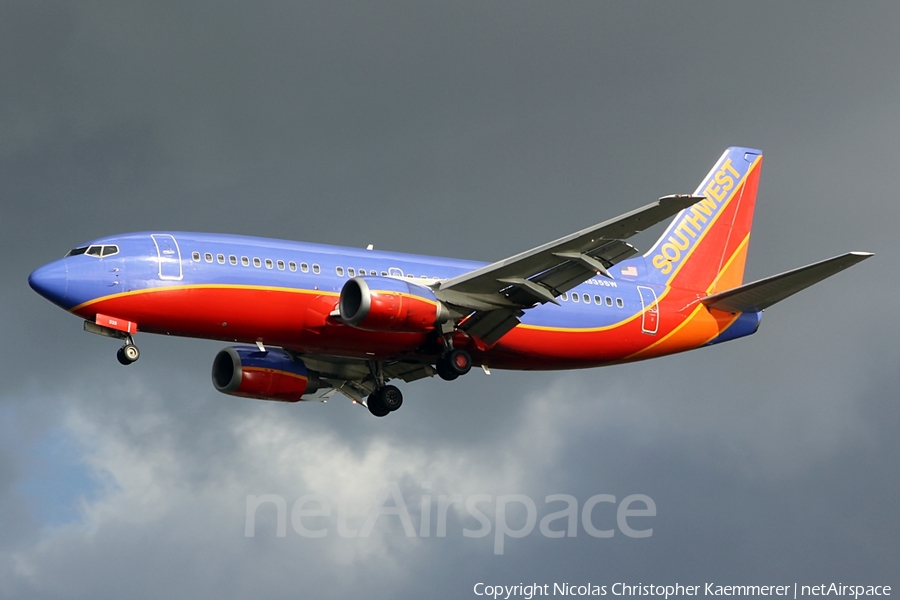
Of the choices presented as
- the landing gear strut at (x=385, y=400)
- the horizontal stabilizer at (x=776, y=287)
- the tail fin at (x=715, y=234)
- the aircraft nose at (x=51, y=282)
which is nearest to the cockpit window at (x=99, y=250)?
the aircraft nose at (x=51, y=282)

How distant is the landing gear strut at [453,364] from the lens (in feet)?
161

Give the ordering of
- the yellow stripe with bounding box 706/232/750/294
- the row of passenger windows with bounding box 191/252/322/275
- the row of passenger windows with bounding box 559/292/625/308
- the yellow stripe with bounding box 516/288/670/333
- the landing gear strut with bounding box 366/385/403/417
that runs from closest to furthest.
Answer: the row of passenger windows with bounding box 191/252/322/275 < the yellow stripe with bounding box 516/288/670/333 < the row of passenger windows with bounding box 559/292/625/308 < the landing gear strut with bounding box 366/385/403/417 < the yellow stripe with bounding box 706/232/750/294

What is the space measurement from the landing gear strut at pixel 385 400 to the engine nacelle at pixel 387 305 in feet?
24.1

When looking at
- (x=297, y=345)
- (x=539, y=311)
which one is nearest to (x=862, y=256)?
(x=539, y=311)

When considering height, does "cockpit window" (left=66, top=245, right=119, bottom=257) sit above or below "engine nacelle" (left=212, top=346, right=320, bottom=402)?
above

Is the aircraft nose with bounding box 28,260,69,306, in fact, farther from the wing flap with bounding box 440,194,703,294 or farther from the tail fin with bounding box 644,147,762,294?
the tail fin with bounding box 644,147,762,294

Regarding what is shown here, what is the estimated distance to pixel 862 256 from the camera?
Answer: 148ft

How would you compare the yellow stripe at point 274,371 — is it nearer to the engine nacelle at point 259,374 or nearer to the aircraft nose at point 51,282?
the engine nacelle at point 259,374

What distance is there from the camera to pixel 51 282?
44719 mm

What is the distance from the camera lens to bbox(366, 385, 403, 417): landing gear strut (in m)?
54.2

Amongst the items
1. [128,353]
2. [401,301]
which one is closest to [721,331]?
[401,301]

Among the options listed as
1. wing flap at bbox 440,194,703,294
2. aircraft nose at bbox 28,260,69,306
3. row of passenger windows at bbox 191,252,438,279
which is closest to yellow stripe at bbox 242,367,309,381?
row of passenger windows at bbox 191,252,438,279

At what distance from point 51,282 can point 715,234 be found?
26.5m

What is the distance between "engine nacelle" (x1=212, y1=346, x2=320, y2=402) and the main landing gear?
23.1 feet
